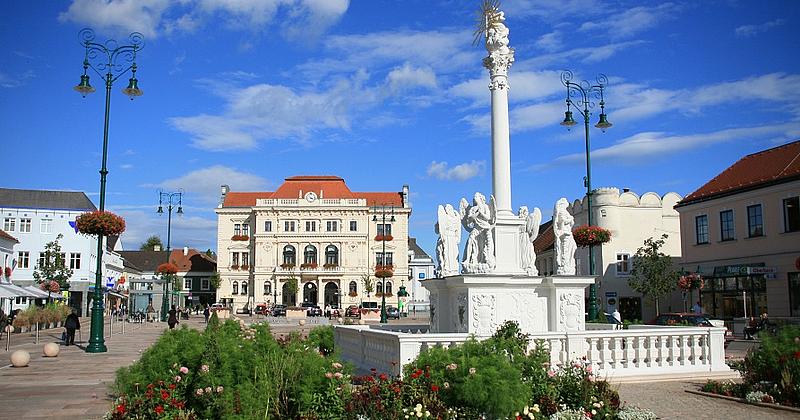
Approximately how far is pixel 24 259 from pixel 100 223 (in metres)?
47.8

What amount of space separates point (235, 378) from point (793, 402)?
329 inches

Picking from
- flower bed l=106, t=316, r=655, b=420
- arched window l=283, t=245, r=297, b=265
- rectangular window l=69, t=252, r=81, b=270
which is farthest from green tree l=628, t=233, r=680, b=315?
arched window l=283, t=245, r=297, b=265

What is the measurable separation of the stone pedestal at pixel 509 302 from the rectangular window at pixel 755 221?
23947 millimetres

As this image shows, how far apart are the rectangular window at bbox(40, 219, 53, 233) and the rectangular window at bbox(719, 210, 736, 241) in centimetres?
5666

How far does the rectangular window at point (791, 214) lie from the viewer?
111ft

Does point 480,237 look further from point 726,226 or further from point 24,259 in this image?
point 24,259

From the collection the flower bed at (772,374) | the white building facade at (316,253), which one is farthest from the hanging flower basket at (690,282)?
the white building facade at (316,253)

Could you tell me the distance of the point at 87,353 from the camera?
24.3m

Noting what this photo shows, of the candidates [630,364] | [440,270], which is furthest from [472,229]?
[630,364]

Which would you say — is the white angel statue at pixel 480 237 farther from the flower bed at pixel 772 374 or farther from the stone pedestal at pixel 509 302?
the flower bed at pixel 772 374

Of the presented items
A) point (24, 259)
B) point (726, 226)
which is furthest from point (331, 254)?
point (726, 226)


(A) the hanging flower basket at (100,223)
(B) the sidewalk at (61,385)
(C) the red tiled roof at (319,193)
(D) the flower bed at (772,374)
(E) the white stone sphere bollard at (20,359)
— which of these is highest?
(C) the red tiled roof at (319,193)

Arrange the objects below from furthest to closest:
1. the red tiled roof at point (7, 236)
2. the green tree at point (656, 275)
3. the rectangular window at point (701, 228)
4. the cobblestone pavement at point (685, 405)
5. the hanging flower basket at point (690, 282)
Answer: the red tiled roof at point (7, 236) → the green tree at point (656, 275) → the rectangular window at point (701, 228) → the hanging flower basket at point (690, 282) → the cobblestone pavement at point (685, 405)

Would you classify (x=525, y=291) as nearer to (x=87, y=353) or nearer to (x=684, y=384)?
(x=684, y=384)
